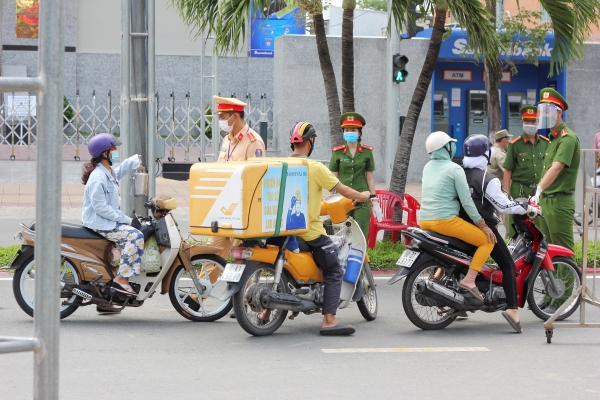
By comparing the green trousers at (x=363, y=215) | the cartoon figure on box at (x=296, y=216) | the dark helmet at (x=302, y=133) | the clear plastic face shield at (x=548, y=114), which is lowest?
the green trousers at (x=363, y=215)

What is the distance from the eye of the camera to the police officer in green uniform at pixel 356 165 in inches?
411

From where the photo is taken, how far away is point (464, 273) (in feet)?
25.1

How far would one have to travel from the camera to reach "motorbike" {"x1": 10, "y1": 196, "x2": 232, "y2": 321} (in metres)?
7.39

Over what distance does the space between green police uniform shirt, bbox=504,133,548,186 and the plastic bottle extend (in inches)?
143

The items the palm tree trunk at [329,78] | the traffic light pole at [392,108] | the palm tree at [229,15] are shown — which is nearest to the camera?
the palm tree at [229,15]

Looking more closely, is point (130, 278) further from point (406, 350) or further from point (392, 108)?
point (392, 108)

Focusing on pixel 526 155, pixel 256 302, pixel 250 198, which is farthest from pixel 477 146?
pixel 526 155

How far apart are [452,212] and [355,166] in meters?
3.05

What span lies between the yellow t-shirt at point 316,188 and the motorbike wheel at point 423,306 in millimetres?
836

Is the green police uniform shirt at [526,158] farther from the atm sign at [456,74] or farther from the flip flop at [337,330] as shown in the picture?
the atm sign at [456,74]

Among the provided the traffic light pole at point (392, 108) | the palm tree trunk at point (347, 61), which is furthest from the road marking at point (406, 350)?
the traffic light pole at point (392, 108)

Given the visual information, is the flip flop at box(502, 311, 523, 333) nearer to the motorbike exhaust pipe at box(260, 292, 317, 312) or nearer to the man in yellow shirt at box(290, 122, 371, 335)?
the man in yellow shirt at box(290, 122, 371, 335)

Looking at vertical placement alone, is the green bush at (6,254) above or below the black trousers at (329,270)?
below

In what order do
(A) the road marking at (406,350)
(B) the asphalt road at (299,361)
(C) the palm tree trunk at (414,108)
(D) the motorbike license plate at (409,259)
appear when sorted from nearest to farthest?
(B) the asphalt road at (299,361) < (A) the road marking at (406,350) < (D) the motorbike license plate at (409,259) < (C) the palm tree trunk at (414,108)
